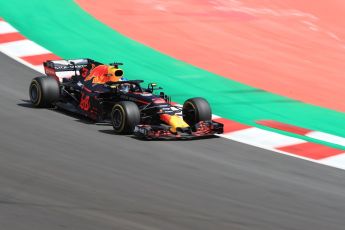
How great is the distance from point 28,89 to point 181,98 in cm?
281

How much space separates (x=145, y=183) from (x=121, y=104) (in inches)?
105

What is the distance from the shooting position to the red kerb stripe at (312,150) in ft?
41.7

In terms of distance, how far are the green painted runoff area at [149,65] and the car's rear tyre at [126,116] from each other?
8.27ft

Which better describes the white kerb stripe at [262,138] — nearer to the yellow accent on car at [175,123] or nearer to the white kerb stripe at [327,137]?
the white kerb stripe at [327,137]

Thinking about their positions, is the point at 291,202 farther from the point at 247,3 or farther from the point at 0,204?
the point at 247,3

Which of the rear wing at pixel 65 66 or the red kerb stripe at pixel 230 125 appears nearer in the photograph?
the red kerb stripe at pixel 230 125

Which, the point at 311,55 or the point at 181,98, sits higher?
the point at 311,55

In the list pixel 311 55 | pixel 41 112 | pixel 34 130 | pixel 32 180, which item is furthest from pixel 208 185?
pixel 311 55

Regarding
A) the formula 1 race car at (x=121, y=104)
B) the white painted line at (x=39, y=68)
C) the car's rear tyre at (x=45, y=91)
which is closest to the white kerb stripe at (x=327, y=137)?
the formula 1 race car at (x=121, y=104)

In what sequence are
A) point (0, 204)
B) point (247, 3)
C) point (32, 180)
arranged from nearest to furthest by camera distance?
1. point (0, 204)
2. point (32, 180)
3. point (247, 3)

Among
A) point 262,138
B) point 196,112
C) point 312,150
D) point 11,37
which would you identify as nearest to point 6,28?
point 11,37

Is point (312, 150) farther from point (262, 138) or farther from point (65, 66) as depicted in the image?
point (65, 66)

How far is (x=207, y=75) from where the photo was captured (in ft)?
56.6

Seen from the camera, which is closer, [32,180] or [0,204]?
[0,204]
